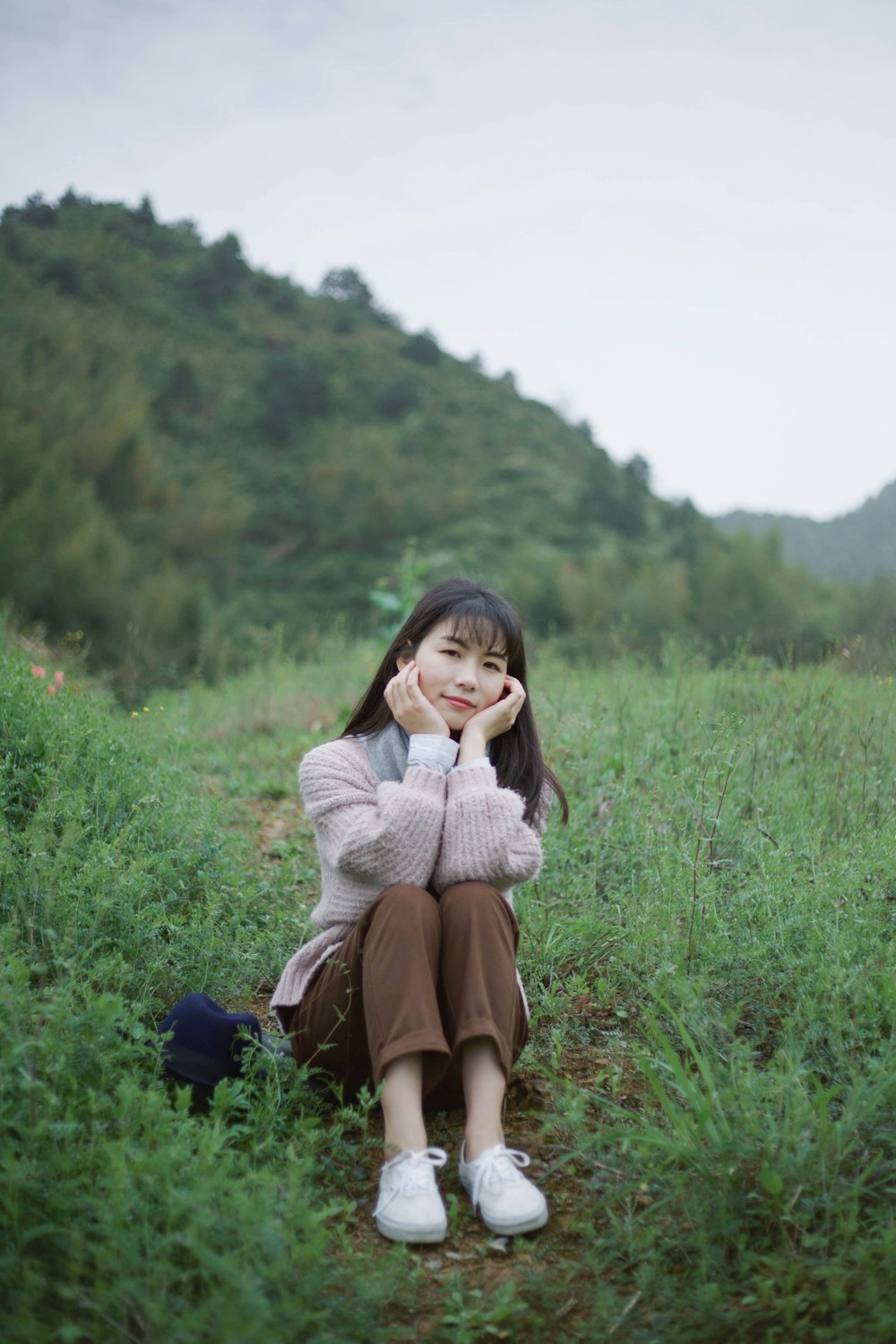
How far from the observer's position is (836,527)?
61.4 ft

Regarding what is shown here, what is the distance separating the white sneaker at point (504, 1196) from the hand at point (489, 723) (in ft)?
2.91

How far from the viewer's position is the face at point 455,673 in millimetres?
2281

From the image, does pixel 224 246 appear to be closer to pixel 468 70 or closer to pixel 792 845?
pixel 468 70

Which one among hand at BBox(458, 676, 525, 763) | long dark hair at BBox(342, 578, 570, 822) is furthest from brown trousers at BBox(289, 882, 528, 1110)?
long dark hair at BBox(342, 578, 570, 822)

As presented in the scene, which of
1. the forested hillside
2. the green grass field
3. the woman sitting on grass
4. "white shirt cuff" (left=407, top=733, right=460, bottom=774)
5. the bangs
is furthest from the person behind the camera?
the forested hillside

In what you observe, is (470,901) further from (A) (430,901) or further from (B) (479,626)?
(B) (479,626)

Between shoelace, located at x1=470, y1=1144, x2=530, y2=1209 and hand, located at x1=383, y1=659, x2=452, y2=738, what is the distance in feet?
3.08

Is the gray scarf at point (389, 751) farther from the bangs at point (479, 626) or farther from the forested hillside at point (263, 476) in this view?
the forested hillside at point (263, 476)

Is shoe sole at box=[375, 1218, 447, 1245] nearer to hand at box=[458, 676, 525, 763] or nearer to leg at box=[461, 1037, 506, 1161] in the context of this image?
leg at box=[461, 1037, 506, 1161]

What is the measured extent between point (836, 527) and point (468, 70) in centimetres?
1316

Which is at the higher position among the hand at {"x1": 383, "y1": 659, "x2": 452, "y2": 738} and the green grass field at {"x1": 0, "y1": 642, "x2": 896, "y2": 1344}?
the hand at {"x1": 383, "y1": 659, "x2": 452, "y2": 738}

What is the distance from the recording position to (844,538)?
18172 mm

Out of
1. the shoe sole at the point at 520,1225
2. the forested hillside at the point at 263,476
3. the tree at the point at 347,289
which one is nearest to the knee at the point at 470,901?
the shoe sole at the point at 520,1225

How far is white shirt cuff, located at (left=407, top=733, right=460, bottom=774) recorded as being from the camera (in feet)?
7.05
